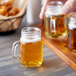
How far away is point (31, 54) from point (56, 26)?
31cm

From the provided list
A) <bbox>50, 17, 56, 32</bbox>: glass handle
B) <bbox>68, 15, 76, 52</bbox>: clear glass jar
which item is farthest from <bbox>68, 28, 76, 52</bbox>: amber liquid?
<bbox>50, 17, 56, 32</bbox>: glass handle

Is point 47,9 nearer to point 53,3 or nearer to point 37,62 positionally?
point 53,3

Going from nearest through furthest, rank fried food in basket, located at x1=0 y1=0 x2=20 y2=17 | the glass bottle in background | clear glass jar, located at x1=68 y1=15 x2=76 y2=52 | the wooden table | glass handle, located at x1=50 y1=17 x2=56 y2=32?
the wooden table → clear glass jar, located at x1=68 y1=15 x2=76 y2=52 → glass handle, located at x1=50 y1=17 x2=56 y2=32 → fried food in basket, located at x1=0 y1=0 x2=20 y2=17 → the glass bottle in background

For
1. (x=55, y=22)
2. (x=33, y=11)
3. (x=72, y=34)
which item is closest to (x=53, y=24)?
(x=55, y=22)

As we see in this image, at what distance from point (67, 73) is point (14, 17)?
1.55 ft

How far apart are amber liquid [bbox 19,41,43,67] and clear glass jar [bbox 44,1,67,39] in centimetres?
27

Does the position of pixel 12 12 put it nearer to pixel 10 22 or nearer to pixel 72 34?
pixel 10 22

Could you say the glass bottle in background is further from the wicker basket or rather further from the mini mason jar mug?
the mini mason jar mug

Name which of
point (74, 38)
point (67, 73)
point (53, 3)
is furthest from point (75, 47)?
point (53, 3)

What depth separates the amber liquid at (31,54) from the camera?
879 mm

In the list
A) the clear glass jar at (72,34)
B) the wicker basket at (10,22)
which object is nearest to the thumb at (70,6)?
the clear glass jar at (72,34)

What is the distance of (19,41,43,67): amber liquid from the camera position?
0.88 m

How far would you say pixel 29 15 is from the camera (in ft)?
4.56

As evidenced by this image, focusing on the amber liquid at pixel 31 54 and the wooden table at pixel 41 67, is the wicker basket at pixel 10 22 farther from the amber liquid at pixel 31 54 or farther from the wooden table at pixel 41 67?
the amber liquid at pixel 31 54
